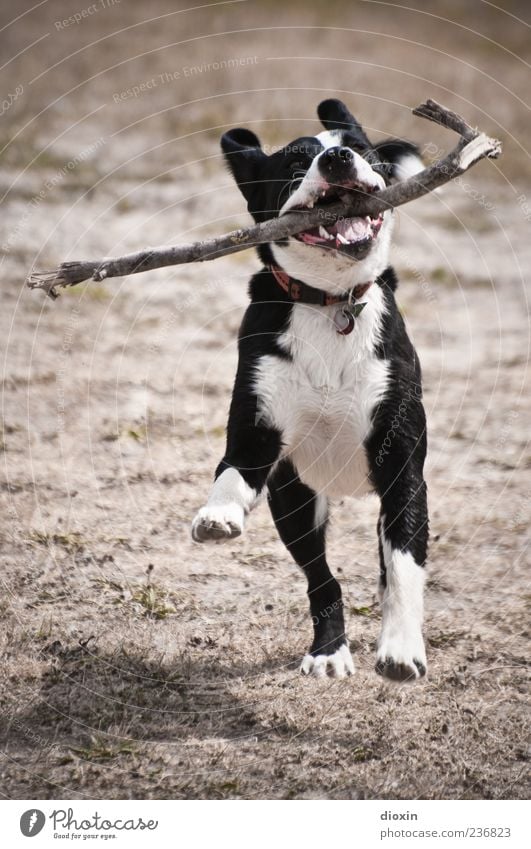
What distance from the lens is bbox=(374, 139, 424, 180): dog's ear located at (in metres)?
4.94

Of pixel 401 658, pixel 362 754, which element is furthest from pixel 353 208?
pixel 362 754

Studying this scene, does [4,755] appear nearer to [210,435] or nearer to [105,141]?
[210,435]

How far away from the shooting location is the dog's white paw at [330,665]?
16.6 feet

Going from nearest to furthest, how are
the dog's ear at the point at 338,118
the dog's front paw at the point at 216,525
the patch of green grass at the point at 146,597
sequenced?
the dog's front paw at the point at 216,525 < the dog's ear at the point at 338,118 < the patch of green grass at the point at 146,597

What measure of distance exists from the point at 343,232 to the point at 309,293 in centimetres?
33

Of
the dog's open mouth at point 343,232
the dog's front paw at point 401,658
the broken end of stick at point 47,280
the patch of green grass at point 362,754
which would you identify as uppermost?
the dog's open mouth at point 343,232

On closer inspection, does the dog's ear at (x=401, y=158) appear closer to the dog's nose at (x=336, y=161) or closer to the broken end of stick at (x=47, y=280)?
the dog's nose at (x=336, y=161)

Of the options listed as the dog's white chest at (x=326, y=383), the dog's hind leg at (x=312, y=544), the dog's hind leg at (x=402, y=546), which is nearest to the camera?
the dog's hind leg at (x=402, y=546)

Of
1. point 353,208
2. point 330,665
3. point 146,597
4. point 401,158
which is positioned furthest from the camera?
point 146,597

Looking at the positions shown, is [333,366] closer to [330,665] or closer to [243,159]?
[243,159]

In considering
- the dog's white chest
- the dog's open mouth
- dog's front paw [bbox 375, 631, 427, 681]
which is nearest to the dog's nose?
the dog's open mouth

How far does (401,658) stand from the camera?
414 cm

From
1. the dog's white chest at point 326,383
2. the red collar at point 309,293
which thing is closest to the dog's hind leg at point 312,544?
the dog's white chest at point 326,383

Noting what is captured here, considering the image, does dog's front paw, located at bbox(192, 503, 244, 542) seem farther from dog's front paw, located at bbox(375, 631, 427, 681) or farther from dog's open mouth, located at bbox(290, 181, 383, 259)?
dog's open mouth, located at bbox(290, 181, 383, 259)
